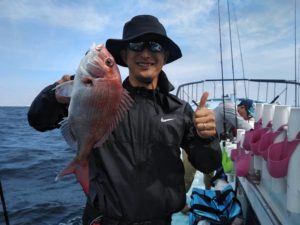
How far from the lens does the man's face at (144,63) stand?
2.49 meters

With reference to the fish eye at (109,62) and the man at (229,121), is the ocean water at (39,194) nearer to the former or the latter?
the man at (229,121)

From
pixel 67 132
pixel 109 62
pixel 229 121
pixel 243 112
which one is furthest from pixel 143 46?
pixel 243 112

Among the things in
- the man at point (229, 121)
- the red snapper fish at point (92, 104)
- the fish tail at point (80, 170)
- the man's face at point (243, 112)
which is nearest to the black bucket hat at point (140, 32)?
the red snapper fish at point (92, 104)

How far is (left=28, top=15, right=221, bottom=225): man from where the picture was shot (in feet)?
7.75

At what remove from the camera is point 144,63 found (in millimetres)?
2498

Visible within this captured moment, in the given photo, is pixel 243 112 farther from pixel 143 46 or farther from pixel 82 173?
pixel 82 173

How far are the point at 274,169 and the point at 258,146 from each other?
1.95ft

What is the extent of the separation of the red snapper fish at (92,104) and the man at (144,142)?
1.19ft

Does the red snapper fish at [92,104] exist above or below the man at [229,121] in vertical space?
above

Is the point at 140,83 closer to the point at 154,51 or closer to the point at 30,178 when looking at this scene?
the point at 154,51

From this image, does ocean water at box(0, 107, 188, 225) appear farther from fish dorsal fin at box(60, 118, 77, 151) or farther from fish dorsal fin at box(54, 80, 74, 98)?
fish dorsal fin at box(54, 80, 74, 98)

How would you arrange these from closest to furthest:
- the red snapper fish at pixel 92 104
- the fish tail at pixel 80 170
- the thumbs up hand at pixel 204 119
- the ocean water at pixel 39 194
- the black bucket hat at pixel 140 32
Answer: the red snapper fish at pixel 92 104 < the fish tail at pixel 80 170 < the thumbs up hand at pixel 204 119 < the black bucket hat at pixel 140 32 < the ocean water at pixel 39 194

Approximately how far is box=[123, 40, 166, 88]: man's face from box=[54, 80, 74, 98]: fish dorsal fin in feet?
2.00

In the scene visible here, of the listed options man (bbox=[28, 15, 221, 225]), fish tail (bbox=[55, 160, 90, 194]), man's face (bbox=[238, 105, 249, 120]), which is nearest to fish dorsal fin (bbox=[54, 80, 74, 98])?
man (bbox=[28, 15, 221, 225])
